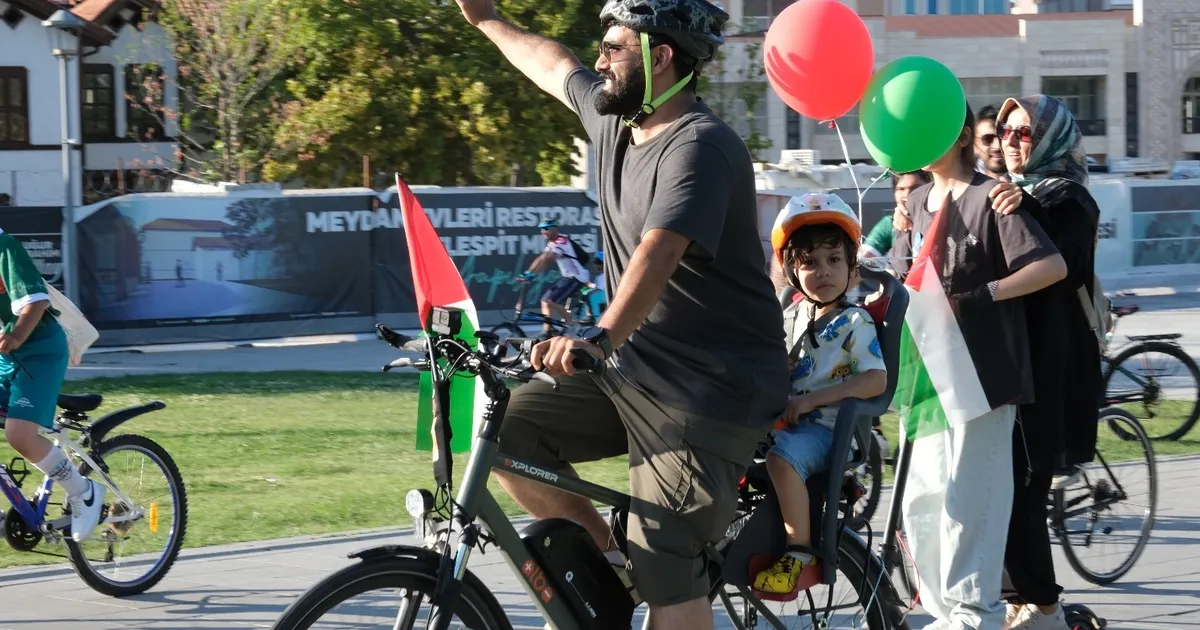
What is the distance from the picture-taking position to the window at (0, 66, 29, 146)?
36.5 metres

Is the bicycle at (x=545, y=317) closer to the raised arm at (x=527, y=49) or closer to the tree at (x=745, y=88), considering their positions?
the raised arm at (x=527, y=49)

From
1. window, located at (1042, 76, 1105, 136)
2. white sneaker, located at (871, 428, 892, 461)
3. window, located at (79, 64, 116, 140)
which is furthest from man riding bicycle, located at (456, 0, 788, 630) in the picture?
window, located at (1042, 76, 1105, 136)

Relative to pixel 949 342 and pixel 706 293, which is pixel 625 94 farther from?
pixel 949 342

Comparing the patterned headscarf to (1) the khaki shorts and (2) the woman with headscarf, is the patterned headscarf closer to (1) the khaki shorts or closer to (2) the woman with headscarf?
(2) the woman with headscarf

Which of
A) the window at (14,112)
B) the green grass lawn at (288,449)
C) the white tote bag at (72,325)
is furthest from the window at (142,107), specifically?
the white tote bag at (72,325)

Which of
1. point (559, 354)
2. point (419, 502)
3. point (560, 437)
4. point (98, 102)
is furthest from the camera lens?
point (98, 102)

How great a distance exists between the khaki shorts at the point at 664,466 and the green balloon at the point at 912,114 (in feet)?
5.84

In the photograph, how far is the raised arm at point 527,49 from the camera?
4332mm

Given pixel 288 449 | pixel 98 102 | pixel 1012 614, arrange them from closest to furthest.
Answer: pixel 1012 614 → pixel 288 449 → pixel 98 102

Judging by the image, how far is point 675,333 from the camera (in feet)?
12.0

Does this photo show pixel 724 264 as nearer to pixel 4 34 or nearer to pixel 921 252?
pixel 921 252

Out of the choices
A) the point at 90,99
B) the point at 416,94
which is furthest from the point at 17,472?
the point at 90,99

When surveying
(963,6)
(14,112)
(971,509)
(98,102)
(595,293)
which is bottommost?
(971,509)

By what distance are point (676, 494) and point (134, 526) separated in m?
3.50
